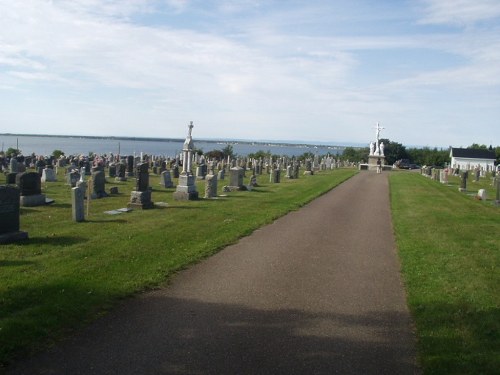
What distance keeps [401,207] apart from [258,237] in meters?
10.00

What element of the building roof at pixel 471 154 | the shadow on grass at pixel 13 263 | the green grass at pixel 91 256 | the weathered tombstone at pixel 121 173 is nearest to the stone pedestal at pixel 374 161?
the building roof at pixel 471 154

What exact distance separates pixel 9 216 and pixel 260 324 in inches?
272

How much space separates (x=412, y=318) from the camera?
651 centimetres

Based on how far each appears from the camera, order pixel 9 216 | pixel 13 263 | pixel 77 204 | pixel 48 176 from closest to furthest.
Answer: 1. pixel 13 263
2. pixel 9 216
3. pixel 77 204
4. pixel 48 176

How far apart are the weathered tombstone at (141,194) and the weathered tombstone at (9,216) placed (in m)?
5.71

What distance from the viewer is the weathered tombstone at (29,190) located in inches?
623

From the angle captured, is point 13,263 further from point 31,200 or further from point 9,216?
point 31,200

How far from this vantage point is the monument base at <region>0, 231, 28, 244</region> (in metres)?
9.99

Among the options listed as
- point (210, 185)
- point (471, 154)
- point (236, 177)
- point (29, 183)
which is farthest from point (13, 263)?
point (471, 154)

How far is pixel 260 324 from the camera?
6.02 metres

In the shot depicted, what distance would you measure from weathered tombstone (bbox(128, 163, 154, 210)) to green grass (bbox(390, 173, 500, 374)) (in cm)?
817

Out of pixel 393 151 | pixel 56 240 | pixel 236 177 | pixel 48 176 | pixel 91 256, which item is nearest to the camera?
pixel 91 256

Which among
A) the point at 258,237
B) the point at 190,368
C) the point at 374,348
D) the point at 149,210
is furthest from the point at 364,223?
the point at 190,368

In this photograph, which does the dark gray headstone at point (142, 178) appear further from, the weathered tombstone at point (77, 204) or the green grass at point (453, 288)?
the green grass at point (453, 288)
